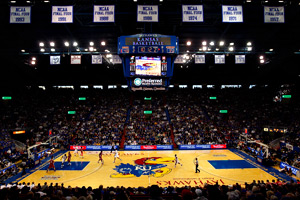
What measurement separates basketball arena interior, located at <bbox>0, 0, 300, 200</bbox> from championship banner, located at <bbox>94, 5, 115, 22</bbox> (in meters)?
0.07

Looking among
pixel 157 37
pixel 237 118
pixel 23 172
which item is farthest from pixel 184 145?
pixel 23 172

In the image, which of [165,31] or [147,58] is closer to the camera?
[147,58]

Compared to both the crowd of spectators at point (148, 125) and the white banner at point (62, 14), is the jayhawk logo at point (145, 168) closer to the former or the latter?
the crowd of spectators at point (148, 125)

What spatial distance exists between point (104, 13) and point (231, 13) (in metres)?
9.21

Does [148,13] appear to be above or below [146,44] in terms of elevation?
above

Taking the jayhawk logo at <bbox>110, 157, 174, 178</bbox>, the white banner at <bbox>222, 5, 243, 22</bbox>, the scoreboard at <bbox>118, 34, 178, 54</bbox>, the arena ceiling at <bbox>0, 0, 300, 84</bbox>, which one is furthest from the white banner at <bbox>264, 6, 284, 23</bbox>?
the jayhawk logo at <bbox>110, 157, 174, 178</bbox>

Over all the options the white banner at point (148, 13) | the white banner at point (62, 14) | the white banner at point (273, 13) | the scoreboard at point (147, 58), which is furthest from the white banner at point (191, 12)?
the white banner at point (62, 14)

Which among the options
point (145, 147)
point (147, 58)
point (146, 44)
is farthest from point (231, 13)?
point (145, 147)

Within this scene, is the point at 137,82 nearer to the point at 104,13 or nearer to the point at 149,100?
the point at 104,13

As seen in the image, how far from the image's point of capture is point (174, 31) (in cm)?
2017

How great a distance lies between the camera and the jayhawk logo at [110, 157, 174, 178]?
58.6ft

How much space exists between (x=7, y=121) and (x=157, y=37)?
33.7m

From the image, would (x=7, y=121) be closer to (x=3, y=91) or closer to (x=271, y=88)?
(x=3, y=91)

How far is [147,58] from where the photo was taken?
51.5 ft
